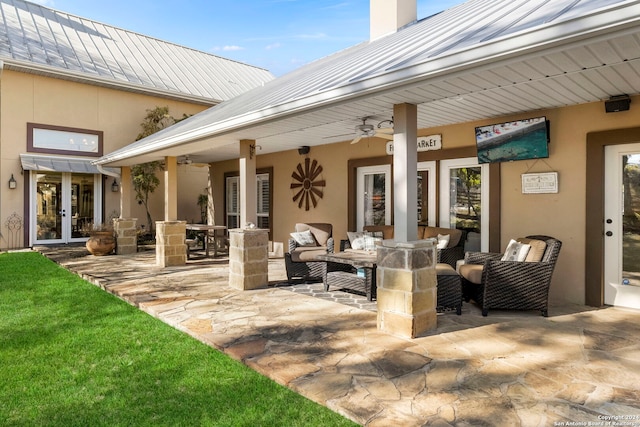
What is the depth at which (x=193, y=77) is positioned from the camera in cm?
1519

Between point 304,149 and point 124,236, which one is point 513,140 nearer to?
point 304,149

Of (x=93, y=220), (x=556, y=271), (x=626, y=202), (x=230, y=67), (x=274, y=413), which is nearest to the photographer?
(x=274, y=413)

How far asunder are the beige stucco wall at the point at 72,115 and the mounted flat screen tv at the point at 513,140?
35.6ft

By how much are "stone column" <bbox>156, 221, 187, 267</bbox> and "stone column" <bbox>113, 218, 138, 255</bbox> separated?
7.94ft

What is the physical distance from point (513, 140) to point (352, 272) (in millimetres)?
2880

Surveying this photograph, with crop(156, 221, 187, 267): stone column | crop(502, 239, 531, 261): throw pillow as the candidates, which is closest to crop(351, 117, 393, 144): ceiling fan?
crop(502, 239, 531, 261): throw pillow

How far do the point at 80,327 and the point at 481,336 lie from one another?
395 centimetres

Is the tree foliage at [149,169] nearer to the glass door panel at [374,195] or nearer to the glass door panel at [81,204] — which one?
the glass door panel at [81,204]

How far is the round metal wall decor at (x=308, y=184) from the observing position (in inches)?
340

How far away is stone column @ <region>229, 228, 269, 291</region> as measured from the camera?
585cm

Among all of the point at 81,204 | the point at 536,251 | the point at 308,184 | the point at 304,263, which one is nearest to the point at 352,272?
the point at 304,263

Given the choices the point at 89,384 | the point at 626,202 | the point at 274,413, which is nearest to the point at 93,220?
the point at 89,384

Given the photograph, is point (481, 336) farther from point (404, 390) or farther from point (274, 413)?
point (274, 413)

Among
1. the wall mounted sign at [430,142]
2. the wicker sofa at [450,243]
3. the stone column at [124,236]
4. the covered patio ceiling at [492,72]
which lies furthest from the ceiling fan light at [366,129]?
the stone column at [124,236]
